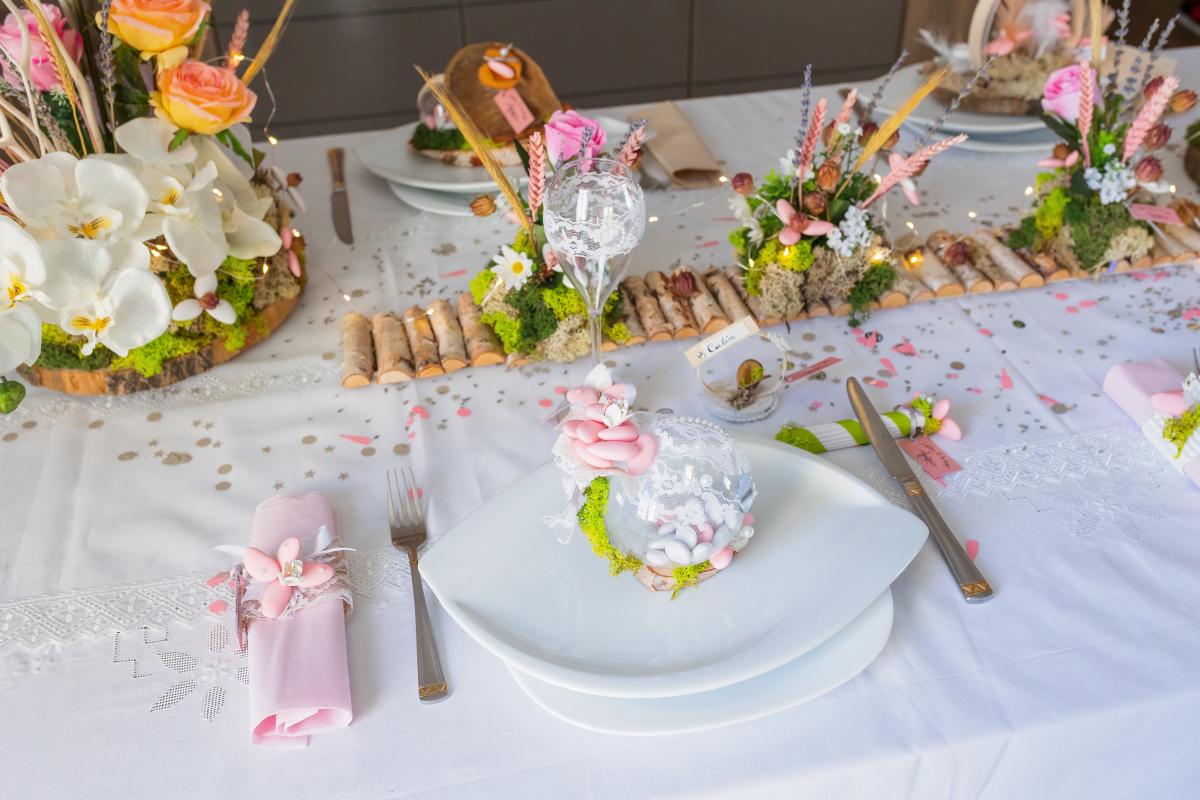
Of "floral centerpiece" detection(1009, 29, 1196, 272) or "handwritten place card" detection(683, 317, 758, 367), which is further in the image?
"floral centerpiece" detection(1009, 29, 1196, 272)

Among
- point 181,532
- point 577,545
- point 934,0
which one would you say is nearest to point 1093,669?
point 577,545

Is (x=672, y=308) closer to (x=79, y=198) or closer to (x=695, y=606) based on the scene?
(x=695, y=606)

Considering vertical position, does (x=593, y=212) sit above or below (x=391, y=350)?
above

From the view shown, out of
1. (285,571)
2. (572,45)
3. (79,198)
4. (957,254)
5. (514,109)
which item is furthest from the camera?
(572,45)

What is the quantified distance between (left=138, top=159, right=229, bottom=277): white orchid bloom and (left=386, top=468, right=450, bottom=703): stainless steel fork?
1.17ft

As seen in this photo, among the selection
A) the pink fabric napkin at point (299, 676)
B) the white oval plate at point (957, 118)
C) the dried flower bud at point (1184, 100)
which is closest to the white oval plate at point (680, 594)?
the pink fabric napkin at point (299, 676)

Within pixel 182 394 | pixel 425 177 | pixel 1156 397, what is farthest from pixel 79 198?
pixel 1156 397

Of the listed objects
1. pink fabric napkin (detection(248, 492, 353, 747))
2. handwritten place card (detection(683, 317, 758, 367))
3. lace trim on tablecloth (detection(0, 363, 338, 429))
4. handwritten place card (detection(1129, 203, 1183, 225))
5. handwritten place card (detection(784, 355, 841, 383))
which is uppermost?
handwritten place card (detection(1129, 203, 1183, 225))

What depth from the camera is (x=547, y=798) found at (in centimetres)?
Result: 82

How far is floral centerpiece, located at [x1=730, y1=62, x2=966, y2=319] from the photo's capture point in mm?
1299

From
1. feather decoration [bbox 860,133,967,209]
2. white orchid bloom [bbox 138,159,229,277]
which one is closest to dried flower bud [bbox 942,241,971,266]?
feather decoration [bbox 860,133,967,209]

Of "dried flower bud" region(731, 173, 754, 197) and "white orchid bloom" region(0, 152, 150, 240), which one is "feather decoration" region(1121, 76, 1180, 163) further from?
"white orchid bloom" region(0, 152, 150, 240)

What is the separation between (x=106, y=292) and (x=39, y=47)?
11.9 inches

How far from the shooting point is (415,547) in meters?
1.05
